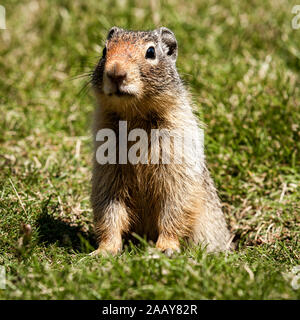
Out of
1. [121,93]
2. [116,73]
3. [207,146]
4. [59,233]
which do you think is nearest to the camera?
[116,73]

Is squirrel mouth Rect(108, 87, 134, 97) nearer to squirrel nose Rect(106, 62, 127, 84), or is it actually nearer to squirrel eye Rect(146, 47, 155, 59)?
squirrel nose Rect(106, 62, 127, 84)

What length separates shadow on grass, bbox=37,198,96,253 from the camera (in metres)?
5.61

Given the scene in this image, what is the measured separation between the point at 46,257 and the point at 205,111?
3.59m

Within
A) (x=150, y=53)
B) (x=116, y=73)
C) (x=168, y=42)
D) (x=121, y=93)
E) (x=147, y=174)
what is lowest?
(x=147, y=174)

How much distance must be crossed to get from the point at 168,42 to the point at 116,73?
1.33 m

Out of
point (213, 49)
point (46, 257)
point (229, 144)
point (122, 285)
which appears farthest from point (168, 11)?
point (122, 285)

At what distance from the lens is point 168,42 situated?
5.91 meters

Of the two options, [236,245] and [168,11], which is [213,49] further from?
[236,245]

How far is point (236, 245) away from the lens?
21.6ft

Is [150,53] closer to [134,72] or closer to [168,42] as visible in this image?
[134,72]

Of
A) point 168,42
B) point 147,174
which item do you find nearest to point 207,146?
point 168,42

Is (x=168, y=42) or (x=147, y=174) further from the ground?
(x=168, y=42)

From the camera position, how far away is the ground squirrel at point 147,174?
17.3 ft

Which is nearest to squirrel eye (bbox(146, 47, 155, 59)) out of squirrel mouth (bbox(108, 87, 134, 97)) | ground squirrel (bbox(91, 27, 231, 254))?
ground squirrel (bbox(91, 27, 231, 254))
